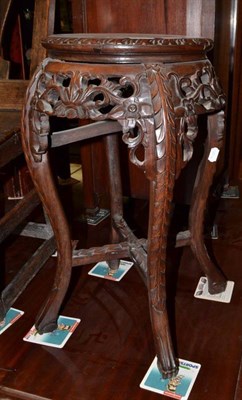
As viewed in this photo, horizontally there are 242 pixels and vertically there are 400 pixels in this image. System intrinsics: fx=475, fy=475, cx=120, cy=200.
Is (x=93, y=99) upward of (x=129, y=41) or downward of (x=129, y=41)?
downward

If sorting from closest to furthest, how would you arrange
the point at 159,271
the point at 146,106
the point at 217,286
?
the point at 146,106, the point at 159,271, the point at 217,286

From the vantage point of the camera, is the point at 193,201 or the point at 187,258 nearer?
the point at 193,201

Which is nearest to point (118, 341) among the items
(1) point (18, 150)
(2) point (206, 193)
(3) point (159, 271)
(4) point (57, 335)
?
(4) point (57, 335)

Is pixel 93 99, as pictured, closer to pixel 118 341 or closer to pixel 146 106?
pixel 146 106

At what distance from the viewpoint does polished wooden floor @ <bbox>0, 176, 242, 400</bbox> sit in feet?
3.45

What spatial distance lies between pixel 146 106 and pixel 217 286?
2.23 ft

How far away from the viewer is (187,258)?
1571 millimetres

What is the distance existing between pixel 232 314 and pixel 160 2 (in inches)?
39.1

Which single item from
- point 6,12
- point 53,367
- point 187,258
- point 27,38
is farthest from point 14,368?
point 27,38

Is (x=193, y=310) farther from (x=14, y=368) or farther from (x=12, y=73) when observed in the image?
(x=12, y=73)

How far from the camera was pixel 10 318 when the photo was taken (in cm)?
129

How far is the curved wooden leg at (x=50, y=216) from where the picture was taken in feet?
3.34

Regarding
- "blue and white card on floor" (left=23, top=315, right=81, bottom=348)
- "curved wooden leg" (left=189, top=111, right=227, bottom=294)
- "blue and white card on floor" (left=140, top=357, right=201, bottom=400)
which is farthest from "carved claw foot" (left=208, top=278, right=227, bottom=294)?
"blue and white card on floor" (left=23, top=315, right=81, bottom=348)

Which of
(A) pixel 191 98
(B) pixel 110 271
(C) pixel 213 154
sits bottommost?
(B) pixel 110 271
